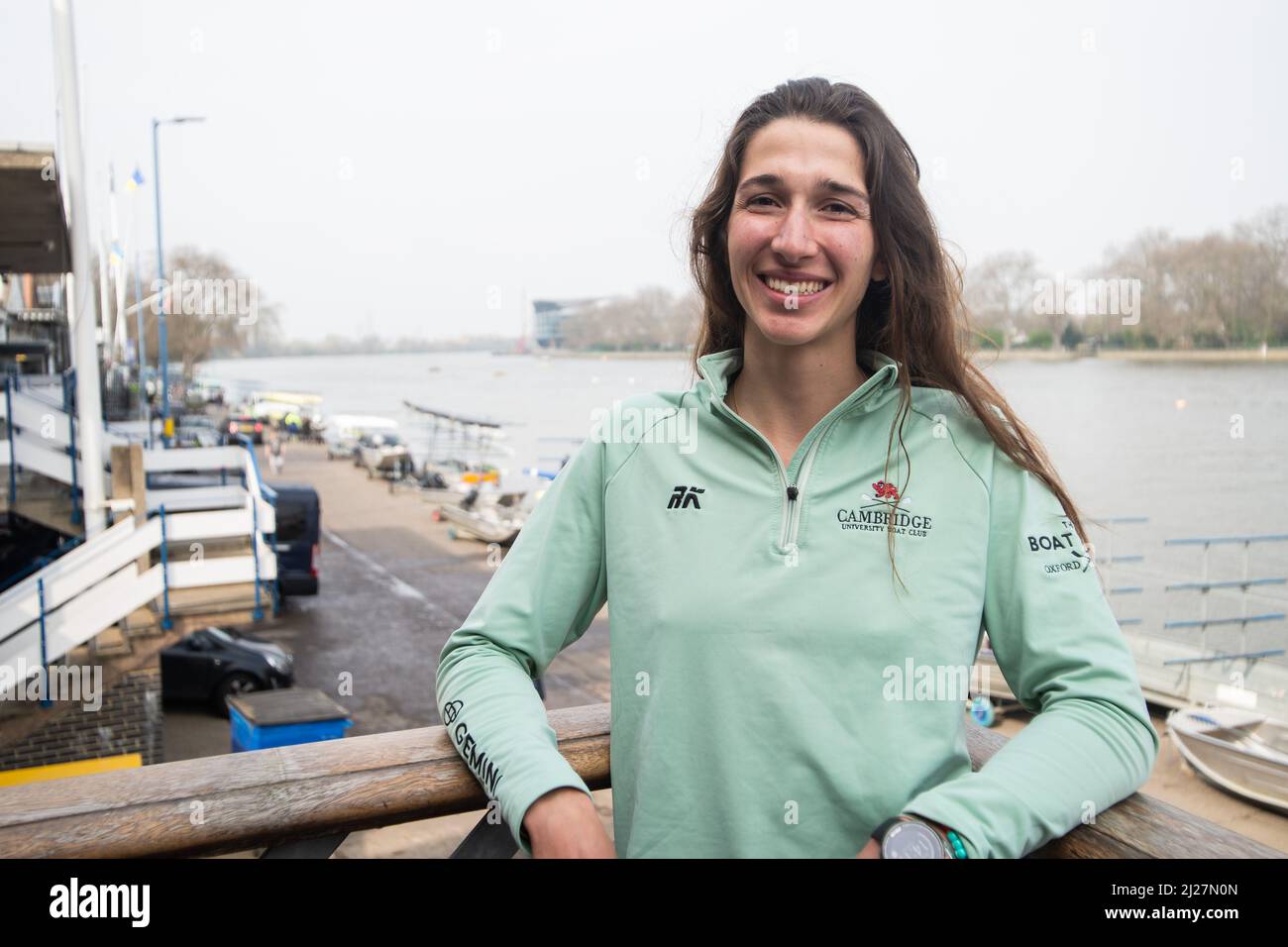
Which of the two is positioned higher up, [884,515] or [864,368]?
[864,368]

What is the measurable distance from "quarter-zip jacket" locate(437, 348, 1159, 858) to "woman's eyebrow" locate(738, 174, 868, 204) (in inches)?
12.3

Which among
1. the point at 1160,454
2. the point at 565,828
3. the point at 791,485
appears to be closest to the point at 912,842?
the point at 565,828

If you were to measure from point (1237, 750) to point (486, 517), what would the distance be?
21781mm

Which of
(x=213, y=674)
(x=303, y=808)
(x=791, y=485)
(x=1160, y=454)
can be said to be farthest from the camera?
(x=1160, y=454)

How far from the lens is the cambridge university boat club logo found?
1.66m

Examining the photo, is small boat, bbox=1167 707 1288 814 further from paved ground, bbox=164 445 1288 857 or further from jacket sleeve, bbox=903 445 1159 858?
jacket sleeve, bbox=903 445 1159 858

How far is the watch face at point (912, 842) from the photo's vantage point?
4.51 ft

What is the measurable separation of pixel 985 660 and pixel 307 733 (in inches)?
539

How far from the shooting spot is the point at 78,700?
28.8 ft

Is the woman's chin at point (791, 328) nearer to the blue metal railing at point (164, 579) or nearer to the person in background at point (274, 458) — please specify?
the blue metal railing at point (164, 579)

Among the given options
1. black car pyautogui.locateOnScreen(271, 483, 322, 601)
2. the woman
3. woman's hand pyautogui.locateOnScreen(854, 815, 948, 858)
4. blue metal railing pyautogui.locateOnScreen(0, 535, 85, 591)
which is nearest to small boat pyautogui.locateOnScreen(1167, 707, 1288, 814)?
blue metal railing pyautogui.locateOnScreen(0, 535, 85, 591)

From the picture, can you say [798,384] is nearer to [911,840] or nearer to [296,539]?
[911,840]

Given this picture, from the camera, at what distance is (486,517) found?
106 feet
